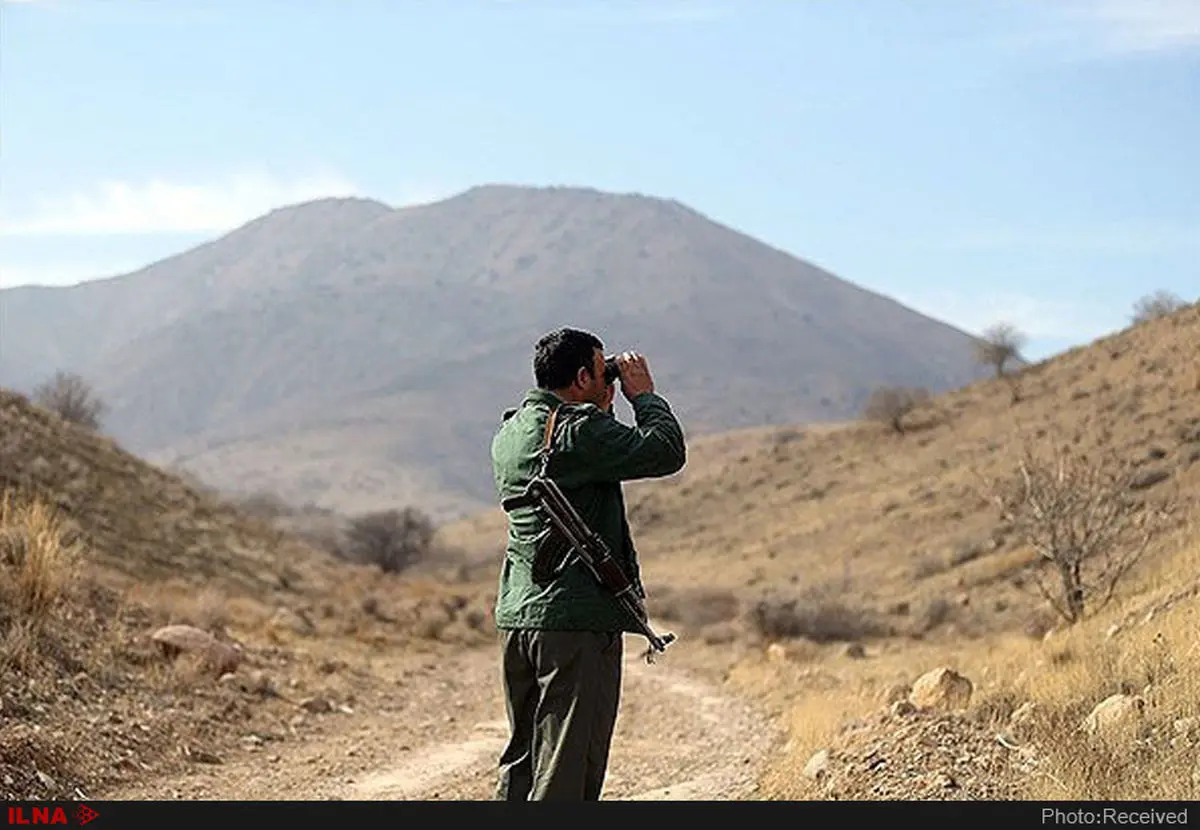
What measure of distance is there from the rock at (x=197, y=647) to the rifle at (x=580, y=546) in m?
9.50

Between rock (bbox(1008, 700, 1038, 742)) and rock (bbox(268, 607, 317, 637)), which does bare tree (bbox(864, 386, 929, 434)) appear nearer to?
rock (bbox(268, 607, 317, 637))

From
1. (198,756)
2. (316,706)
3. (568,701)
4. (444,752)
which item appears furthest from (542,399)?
(316,706)

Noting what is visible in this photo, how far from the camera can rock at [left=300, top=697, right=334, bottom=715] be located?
14.1m

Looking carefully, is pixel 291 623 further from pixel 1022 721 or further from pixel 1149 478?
pixel 1149 478

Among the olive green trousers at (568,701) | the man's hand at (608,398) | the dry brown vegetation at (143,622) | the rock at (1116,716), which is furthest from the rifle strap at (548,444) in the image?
the dry brown vegetation at (143,622)

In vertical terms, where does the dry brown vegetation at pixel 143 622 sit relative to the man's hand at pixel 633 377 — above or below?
below

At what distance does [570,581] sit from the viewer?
5.28 metres

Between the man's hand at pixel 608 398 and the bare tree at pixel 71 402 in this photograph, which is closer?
the man's hand at pixel 608 398

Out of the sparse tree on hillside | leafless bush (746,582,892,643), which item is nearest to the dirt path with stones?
leafless bush (746,582,892,643)

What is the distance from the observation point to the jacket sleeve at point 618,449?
5.27 m

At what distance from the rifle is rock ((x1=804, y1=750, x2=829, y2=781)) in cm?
364

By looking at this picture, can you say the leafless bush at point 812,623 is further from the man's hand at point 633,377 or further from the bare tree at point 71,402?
the bare tree at point 71,402

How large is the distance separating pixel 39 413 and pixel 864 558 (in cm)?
2110
